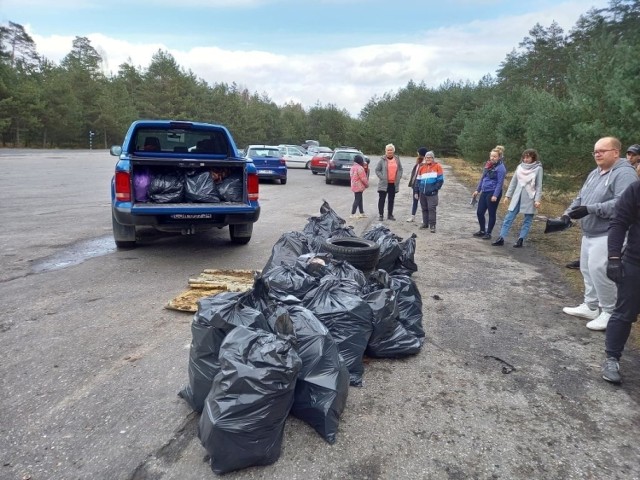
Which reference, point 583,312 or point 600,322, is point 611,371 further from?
point 583,312

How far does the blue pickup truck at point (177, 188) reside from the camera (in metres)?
5.80

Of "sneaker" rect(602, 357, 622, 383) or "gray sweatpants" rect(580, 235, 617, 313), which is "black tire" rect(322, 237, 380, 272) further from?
"sneaker" rect(602, 357, 622, 383)

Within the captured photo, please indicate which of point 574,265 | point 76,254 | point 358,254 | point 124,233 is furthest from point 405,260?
point 76,254

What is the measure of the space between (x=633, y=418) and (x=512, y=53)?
50.2 m

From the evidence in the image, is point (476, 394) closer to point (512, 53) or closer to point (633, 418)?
point (633, 418)

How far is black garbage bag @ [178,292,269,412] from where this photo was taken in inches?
105

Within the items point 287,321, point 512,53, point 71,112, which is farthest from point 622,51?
point 71,112

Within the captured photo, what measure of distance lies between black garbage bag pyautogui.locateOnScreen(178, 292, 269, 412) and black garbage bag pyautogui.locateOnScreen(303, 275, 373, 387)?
619mm

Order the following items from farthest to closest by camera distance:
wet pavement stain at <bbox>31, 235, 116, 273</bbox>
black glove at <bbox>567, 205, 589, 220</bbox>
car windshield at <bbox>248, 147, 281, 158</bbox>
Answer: car windshield at <bbox>248, 147, 281, 158</bbox> < wet pavement stain at <bbox>31, 235, 116, 273</bbox> < black glove at <bbox>567, 205, 589, 220</bbox>

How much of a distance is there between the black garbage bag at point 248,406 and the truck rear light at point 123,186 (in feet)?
13.1

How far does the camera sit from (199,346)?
8.85 ft

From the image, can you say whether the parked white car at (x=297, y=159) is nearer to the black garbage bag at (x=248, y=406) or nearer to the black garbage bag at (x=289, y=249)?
the black garbage bag at (x=289, y=249)

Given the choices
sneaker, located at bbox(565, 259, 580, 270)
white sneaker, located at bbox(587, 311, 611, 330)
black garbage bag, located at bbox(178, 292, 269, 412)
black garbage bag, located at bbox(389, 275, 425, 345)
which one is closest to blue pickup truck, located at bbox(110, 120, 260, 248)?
black garbage bag, located at bbox(389, 275, 425, 345)

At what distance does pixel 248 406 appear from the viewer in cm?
228
